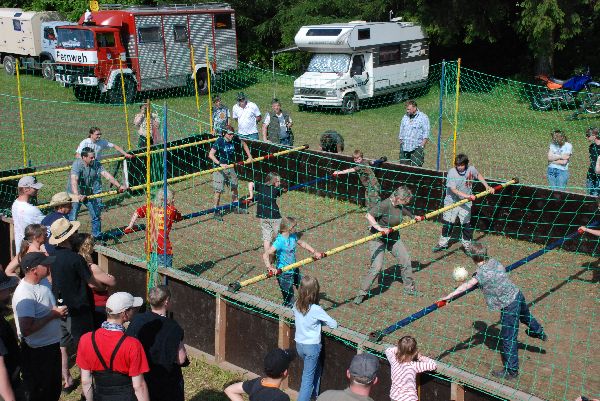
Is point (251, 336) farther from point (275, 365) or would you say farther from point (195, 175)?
point (195, 175)

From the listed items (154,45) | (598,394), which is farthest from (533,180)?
(154,45)

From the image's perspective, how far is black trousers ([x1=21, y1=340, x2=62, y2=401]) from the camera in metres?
6.23

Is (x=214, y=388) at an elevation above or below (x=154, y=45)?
below

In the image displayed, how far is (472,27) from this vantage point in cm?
2398

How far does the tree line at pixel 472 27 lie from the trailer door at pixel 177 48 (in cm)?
389

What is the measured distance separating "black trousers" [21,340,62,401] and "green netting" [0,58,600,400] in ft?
6.32

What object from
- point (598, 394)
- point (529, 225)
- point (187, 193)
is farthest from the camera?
point (187, 193)

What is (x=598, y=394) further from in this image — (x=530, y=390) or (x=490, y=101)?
(x=490, y=101)

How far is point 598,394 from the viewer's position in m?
7.04

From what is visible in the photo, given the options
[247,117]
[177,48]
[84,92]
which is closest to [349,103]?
[177,48]

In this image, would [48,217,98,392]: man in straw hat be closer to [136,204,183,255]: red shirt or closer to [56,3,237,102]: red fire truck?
[136,204,183,255]: red shirt

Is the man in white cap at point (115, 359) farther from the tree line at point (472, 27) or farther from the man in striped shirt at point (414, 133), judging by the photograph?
the tree line at point (472, 27)

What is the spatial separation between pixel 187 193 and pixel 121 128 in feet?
19.9

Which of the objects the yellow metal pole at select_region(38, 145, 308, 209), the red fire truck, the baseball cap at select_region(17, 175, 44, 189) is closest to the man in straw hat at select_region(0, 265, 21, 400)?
the baseball cap at select_region(17, 175, 44, 189)
